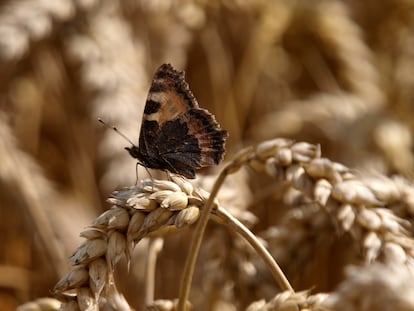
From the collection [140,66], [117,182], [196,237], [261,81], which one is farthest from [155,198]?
[261,81]

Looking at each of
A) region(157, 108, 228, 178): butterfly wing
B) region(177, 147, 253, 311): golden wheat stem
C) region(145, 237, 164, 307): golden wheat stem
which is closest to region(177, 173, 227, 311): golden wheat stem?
region(177, 147, 253, 311): golden wheat stem

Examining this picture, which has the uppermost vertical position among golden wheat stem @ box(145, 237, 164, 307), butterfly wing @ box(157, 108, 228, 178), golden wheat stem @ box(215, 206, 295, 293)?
butterfly wing @ box(157, 108, 228, 178)

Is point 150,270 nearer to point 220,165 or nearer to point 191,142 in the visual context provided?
point 191,142

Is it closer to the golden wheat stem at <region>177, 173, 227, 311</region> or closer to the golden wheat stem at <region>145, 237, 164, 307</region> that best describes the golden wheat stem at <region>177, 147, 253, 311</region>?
the golden wheat stem at <region>177, 173, 227, 311</region>

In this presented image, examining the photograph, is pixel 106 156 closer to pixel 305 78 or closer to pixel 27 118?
pixel 27 118

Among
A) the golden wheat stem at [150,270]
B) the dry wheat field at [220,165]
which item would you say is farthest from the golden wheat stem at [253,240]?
the golden wheat stem at [150,270]
